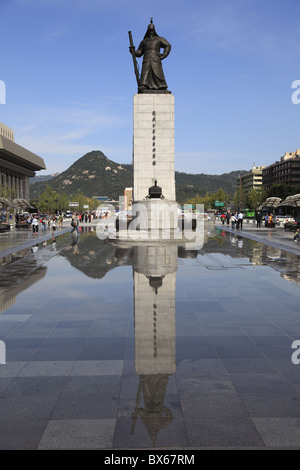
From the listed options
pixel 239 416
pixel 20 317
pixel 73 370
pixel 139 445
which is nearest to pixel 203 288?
pixel 20 317

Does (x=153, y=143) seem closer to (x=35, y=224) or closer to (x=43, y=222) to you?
(x=35, y=224)

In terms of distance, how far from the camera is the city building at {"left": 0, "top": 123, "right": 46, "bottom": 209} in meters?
83.2

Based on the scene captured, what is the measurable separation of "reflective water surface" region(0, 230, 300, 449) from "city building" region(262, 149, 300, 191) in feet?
509

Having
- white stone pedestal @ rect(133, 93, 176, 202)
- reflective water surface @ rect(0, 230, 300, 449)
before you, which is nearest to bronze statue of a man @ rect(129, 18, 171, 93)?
white stone pedestal @ rect(133, 93, 176, 202)

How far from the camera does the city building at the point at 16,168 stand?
273ft

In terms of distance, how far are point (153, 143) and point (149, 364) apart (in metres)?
31.7

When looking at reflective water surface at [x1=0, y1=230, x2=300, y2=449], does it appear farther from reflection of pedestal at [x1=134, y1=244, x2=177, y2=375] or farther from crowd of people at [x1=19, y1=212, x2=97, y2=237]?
crowd of people at [x1=19, y1=212, x2=97, y2=237]

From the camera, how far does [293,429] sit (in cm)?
452

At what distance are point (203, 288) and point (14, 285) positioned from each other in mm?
5771

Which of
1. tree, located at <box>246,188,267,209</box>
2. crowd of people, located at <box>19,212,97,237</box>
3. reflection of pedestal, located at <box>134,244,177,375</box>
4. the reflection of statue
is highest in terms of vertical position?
tree, located at <box>246,188,267,209</box>

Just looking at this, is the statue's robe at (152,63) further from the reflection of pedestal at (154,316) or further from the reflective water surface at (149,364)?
the reflective water surface at (149,364)

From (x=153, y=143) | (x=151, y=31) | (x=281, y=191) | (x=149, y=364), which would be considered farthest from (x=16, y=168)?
(x=149, y=364)

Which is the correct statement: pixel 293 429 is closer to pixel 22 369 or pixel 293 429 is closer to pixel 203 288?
pixel 22 369

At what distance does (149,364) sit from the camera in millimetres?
6289
